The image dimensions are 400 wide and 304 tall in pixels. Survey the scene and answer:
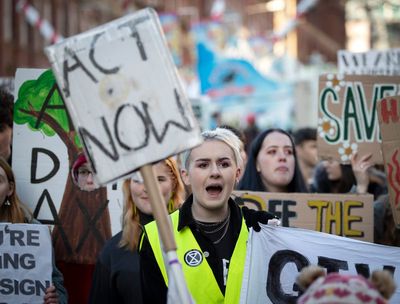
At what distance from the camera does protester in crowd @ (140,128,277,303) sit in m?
4.44

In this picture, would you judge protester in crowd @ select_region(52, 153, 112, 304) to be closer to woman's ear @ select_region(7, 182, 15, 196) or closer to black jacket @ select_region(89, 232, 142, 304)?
woman's ear @ select_region(7, 182, 15, 196)

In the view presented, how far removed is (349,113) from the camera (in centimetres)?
759

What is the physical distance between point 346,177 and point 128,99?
15.0ft

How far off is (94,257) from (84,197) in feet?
1.28

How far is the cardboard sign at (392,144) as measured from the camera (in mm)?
5078

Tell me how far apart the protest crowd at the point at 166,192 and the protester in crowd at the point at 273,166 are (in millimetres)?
11

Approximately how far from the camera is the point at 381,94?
7.50 metres

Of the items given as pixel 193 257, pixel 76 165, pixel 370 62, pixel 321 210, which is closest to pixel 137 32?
pixel 193 257

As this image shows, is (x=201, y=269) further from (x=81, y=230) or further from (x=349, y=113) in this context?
(x=349, y=113)

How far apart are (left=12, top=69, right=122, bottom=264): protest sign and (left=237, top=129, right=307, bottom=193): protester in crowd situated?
3.92 feet

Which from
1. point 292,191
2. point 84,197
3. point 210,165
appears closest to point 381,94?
point 292,191

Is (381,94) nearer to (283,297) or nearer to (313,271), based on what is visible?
(283,297)

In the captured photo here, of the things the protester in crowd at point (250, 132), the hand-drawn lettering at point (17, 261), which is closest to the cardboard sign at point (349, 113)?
the protester in crowd at point (250, 132)

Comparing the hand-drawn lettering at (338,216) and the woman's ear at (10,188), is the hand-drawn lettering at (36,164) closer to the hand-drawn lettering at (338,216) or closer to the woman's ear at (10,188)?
the woman's ear at (10,188)
